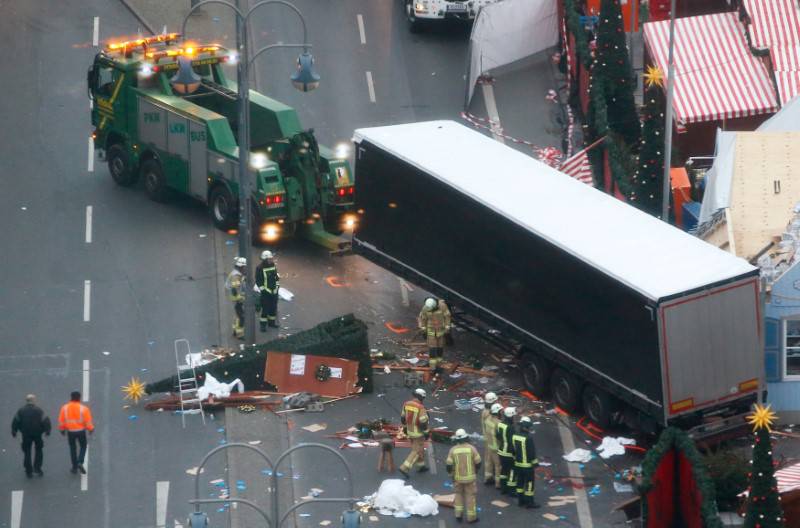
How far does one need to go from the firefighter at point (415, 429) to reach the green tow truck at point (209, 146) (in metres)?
8.52

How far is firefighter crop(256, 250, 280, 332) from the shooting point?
111ft

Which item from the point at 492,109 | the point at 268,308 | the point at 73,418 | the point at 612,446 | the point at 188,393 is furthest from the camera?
the point at 492,109

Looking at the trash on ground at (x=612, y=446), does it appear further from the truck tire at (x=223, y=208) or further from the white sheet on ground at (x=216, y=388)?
the truck tire at (x=223, y=208)

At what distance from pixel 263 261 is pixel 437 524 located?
26.2 ft

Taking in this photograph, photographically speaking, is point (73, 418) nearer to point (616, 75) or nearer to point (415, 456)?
point (415, 456)

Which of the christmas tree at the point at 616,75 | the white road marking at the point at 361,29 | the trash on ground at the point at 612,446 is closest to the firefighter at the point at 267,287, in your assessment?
the trash on ground at the point at 612,446

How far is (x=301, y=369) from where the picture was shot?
31.8 m

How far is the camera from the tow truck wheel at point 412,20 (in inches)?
1875

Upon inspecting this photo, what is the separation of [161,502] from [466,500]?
16.0 feet

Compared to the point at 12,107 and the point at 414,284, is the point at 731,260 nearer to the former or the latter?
the point at 414,284

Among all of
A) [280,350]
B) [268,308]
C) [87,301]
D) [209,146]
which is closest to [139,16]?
[209,146]

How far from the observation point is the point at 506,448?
92.7 ft

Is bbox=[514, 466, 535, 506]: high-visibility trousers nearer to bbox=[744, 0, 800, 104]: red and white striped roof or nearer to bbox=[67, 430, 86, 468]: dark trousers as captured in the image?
bbox=[67, 430, 86, 468]: dark trousers

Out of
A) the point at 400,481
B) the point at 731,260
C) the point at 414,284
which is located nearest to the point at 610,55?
the point at 414,284
